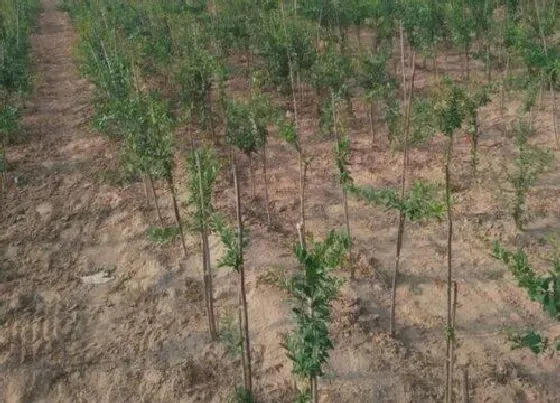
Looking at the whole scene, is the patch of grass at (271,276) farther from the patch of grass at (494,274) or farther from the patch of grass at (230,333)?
the patch of grass at (494,274)

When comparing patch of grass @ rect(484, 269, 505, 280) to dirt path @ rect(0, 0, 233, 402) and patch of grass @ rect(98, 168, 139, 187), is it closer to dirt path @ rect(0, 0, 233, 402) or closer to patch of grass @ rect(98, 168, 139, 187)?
dirt path @ rect(0, 0, 233, 402)

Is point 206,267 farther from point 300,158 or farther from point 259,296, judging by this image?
point 300,158

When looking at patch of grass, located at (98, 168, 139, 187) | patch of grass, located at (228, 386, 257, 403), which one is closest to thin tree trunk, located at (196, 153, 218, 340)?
patch of grass, located at (228, 386, 257, 403)

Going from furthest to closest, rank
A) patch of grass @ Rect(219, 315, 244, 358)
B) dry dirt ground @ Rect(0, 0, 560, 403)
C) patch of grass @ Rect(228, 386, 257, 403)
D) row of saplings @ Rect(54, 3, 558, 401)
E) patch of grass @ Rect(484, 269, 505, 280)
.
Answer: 1. patch of grass @ Rect(484, 269, 505, 280)
2. patch of grass @ Rect(219, 315, 244, 358)
3. dry dirt ground @ Rect(0, 0, 560, 403)
4. patch of grass @ Rect(228, 386, 257, 403)
5. row of saplings @ Rect(54, 3, 558, 401)

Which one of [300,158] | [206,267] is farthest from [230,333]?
[300,158]

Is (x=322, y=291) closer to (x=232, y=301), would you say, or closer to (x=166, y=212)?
(x=232, y=301)

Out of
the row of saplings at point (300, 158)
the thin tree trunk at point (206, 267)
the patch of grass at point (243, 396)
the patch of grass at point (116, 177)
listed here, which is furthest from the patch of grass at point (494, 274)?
the patch of grass at point (116, 177)

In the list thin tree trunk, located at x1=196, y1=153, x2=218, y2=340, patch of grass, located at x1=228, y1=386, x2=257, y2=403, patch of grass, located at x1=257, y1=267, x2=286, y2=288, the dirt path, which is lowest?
the dirt path

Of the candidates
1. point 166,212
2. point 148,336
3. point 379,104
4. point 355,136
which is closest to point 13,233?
point 166,212
